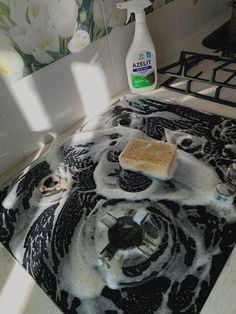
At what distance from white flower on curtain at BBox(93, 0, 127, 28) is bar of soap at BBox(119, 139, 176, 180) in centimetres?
33

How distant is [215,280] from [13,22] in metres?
0.58

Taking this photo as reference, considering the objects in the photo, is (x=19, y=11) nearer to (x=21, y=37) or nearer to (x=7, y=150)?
(x=21, y=37)

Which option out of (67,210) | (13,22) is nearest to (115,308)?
(67,210)

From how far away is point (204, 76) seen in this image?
0.77 m

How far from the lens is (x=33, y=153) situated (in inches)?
26.9

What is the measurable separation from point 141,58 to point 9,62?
12.7 inches

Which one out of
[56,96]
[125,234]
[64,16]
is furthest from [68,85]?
[125,234]

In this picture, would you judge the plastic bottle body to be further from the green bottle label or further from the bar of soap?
the bar of soap

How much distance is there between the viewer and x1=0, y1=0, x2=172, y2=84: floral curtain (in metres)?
0.53

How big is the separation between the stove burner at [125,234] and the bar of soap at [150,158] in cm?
11

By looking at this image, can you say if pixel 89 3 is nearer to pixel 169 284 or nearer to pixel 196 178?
pixel 196 178

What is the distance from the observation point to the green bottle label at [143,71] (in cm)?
69

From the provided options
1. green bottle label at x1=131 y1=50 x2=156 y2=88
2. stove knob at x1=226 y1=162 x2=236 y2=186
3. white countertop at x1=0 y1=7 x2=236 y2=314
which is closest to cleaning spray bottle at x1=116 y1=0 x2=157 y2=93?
green bottle label at x1=131 y1=50 x2=156 y2=88

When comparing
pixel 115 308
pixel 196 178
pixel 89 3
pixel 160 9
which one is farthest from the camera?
pixel 160 9
